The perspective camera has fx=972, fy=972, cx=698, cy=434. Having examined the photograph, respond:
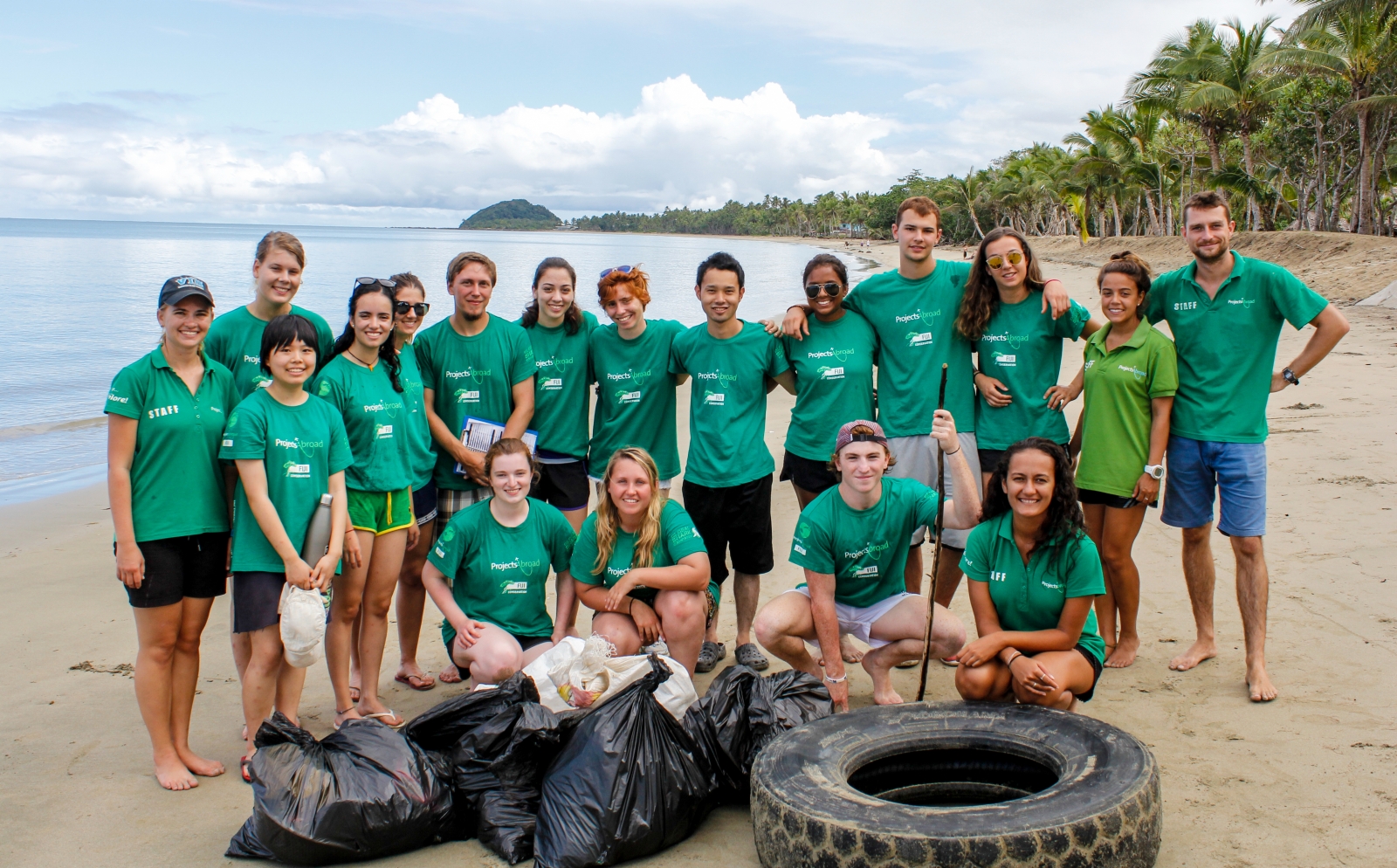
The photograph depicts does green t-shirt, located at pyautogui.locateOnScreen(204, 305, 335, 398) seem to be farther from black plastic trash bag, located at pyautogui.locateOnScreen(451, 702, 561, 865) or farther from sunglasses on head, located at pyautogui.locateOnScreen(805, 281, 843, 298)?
sunglasses on head, located at pyautogui.locateOnScreen(805, 281, 843, 298)

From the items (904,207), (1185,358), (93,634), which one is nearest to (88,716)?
(93,634)

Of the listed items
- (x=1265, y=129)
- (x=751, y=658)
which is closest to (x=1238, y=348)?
(x=751, y=658)

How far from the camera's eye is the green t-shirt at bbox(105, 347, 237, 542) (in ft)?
12.1

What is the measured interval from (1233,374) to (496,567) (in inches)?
139

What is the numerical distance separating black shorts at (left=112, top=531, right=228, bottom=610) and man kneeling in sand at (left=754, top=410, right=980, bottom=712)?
2256mm

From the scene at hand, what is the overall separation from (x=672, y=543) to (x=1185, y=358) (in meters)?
2.60

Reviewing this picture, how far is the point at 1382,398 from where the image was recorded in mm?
9797

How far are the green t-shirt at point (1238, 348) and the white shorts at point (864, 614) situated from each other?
5.44 ft

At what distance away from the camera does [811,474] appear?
5.04 metres

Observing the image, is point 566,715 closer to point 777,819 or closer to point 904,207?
point 777,819

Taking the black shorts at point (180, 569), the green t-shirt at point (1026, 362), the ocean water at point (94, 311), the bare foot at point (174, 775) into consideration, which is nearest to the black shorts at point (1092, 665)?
the green t-shirt at point (1026, 362)

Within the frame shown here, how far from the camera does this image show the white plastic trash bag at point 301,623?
12.2ft

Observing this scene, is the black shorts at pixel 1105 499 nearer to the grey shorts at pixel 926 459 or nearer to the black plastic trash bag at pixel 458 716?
the grey shorts at pixel 926 459

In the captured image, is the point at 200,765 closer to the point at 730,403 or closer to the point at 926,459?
the point at 730,403
